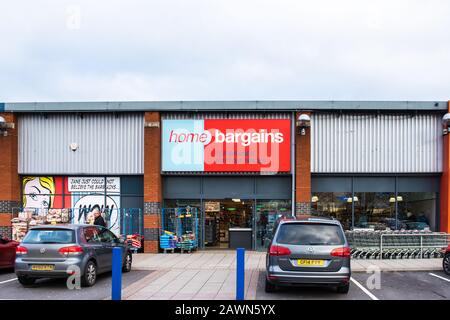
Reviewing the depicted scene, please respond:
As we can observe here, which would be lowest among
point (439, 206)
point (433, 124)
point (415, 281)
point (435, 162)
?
point (415, 281)

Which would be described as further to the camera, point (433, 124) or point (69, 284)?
point (433, 124)

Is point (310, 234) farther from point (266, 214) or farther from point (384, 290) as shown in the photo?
→ point (266, 214)


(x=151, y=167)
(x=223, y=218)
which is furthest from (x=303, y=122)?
(x=151, y=167)

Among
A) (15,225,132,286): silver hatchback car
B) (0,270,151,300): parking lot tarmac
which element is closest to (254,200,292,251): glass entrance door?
(0,270,151,300): parking lot tarmac

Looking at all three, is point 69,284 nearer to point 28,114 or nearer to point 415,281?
point 415,281

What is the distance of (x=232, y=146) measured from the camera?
704 inches

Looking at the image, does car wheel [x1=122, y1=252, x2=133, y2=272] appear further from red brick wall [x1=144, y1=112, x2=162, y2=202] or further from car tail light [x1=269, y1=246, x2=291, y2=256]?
car tail light [x1=269, y1=246, x2=291, y2=256]

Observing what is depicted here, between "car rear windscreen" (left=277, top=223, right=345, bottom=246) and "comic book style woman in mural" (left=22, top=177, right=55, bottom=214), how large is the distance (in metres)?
12.3

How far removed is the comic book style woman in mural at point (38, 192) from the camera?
1866 cm

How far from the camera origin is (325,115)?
59.8ft

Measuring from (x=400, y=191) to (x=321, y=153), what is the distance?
11.6 ft
